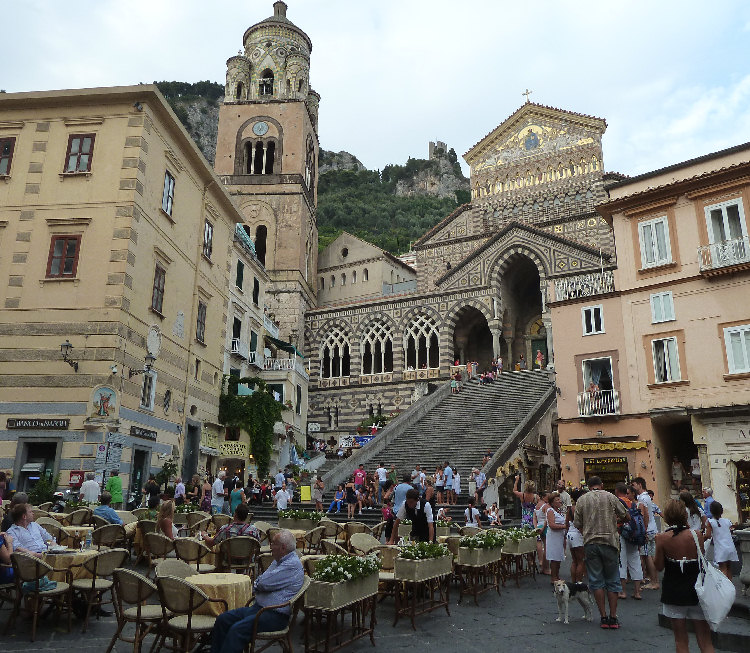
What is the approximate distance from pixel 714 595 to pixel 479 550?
3931 millimetres

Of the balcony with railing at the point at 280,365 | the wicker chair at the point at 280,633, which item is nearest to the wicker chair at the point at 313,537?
the wicker chair at the point at 280,633

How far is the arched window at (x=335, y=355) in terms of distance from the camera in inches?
1544

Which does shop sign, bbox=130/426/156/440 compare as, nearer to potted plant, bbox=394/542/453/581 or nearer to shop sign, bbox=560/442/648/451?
potted plant, bbox=394/542/453/581

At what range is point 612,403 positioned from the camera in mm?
19344

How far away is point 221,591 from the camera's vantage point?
5.79 m

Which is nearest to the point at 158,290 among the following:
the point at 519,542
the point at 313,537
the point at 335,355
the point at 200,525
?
the point at 200,525

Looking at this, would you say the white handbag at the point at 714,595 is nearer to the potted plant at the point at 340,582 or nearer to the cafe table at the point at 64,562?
the potted plant at the point at 340,582

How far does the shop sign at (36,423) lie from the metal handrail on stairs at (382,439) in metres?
8.18

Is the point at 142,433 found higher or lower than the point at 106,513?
higher

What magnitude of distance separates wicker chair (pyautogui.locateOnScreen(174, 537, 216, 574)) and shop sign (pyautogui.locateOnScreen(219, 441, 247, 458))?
48.2ft

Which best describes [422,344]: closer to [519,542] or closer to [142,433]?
[142,433]

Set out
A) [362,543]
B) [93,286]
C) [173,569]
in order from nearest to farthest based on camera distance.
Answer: [173,569]
[362,543]
[93,286]

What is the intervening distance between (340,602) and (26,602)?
3.52m

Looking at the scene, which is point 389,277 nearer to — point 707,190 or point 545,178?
point 545,178
